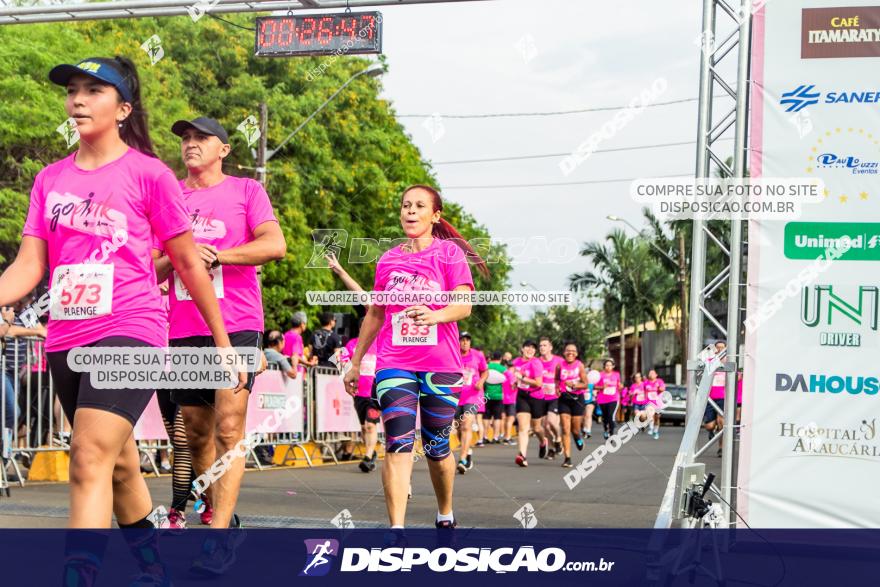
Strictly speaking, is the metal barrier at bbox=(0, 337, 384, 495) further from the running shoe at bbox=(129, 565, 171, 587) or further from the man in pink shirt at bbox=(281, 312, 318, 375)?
the running shoe at bbox=(129, 565, 171, 587)

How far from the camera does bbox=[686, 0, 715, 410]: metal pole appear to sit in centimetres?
745

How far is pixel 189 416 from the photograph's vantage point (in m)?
6.30

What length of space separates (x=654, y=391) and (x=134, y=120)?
1099 inches

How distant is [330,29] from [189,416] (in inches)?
311

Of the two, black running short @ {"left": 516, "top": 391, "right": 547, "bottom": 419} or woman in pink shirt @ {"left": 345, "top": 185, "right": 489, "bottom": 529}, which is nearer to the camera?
woman in pink shirt @ {"left": 345, "top": 185, "right": 489, "bottom": 529}

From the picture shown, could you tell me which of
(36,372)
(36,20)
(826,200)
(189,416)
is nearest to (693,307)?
(826,200)

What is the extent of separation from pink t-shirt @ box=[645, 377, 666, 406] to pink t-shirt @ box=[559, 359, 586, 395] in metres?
12.5

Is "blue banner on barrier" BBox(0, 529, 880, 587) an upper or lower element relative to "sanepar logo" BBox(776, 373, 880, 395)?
lower

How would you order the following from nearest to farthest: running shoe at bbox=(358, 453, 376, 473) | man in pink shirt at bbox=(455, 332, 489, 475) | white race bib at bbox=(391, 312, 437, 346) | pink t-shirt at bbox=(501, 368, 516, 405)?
white race bib at bbox=(391, 312, 437, 346), running shoe at bbox=(358, 453, 376, 473), man in pink shirt at bbox=(455, 332, 489, 475), pink t-shirt at bbox=(501, 368, 516, 405)

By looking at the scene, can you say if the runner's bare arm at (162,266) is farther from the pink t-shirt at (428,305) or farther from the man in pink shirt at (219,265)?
the pink t-shirt at (428,305)

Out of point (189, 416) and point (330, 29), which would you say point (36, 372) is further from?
point (189, 416)

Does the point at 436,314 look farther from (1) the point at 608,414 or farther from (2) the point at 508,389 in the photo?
(1) the point at 608,414

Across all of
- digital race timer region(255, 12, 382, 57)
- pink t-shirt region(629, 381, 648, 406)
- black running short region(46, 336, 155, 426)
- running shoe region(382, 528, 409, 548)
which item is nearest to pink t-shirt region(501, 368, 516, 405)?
pink t-shirt region(629, 381, 648, 406)

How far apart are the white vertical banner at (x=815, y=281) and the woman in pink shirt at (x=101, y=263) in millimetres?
3778
